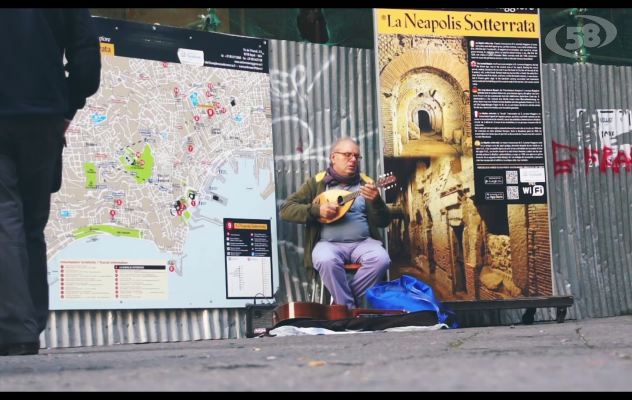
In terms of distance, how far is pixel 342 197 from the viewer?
28.5 feet

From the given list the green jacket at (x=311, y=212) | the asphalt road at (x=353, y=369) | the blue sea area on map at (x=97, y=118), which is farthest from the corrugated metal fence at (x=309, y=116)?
the asphalt road at (x=353, y=369)

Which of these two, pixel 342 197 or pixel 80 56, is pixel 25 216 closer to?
pixel 80 56

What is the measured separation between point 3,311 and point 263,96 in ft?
15.0

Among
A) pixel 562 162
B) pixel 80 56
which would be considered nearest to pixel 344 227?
pixel 562 162

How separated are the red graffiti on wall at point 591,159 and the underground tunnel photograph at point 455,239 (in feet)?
3.28

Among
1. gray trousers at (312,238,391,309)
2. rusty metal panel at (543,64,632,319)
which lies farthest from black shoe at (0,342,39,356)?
rusty metal panel at (543,64,632,319)

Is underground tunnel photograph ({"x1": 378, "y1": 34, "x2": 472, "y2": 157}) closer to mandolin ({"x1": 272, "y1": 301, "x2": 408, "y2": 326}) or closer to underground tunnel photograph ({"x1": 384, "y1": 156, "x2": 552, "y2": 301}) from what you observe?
underground tunnel photograph ({"x1": 384, "y1": 156, "x2": 552, "y2": 301})

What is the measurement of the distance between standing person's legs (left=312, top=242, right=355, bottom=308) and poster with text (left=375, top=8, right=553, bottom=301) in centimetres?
84

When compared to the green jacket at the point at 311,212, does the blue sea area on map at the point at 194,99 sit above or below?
above

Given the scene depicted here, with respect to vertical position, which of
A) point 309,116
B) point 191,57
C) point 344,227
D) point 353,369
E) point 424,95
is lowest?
point 353,369

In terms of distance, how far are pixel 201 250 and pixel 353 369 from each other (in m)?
4.89

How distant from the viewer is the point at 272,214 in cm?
891

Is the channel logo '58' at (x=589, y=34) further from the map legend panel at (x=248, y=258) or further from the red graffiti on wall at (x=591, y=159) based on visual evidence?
the map legend panel at (x=248, y=258)

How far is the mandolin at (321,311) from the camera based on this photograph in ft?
26.1
